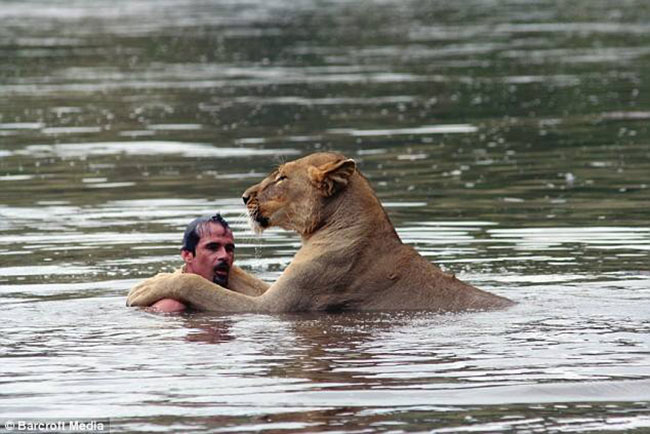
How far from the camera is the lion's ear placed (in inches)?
502

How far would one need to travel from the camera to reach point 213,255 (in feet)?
43.5

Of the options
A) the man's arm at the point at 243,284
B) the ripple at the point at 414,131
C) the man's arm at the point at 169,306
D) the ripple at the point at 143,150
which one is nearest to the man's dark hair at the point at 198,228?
the man's arm at the point at 243,284

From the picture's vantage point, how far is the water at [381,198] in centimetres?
963

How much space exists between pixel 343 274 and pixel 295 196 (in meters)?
0.69

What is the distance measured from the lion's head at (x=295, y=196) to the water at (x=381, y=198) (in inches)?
18.7

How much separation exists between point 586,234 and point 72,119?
15234 millimetres

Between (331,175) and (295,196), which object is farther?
(295,196)

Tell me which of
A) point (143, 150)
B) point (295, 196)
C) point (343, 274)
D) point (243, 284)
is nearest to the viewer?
point (343, 274)

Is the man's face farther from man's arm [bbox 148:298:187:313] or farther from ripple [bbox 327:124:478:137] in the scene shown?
ripple [bbox 327:124:478:137]

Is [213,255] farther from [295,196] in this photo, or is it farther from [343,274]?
[343,274]

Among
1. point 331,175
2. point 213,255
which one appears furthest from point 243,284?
point 331,175

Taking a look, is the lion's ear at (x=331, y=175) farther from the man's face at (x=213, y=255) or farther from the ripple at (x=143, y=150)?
the ripple at (x=143, y=150)

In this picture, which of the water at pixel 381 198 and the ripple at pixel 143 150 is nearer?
the water at pixel 381 198

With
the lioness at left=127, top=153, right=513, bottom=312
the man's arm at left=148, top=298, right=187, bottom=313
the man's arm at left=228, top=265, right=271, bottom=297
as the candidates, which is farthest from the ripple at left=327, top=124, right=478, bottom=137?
the man's arm at left=148, top=298, right=187, bottom=313
